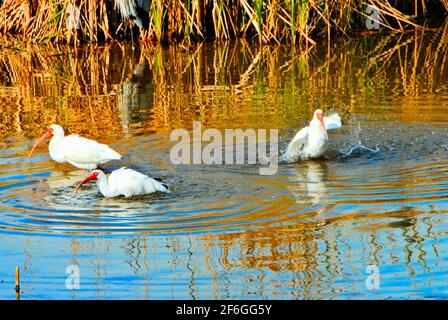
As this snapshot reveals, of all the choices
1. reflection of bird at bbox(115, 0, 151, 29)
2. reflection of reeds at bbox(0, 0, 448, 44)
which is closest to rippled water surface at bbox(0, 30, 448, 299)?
reflection of bird at bbox(115, 0, 151, 29)

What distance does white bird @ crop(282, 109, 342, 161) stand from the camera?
8.45 metres

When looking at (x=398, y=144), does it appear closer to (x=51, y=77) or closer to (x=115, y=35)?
(x=51, y=77)

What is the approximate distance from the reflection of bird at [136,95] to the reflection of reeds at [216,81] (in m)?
0.06

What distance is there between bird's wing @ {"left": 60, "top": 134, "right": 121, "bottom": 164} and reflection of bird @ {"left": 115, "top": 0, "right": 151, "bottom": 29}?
21.6 ft

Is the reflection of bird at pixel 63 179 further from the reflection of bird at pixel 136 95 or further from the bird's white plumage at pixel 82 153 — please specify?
the reflection of bird at pixel 136 95

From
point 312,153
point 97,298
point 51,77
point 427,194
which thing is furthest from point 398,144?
point 51,77

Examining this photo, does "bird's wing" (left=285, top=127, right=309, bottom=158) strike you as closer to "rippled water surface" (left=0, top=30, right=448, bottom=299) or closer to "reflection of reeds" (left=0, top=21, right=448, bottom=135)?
"rippled water surface" (left=0, top=30, right=448, bottom=299)

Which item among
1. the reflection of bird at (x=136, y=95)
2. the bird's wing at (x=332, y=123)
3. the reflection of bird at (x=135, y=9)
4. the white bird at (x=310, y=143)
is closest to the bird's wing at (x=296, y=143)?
the white bird at (x=310, y=143)

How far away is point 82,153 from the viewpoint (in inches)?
336

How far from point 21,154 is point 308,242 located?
367 centimetres

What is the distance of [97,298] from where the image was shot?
532 centimetres

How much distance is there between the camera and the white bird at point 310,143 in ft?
27.7

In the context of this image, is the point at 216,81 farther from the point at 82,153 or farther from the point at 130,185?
the point at 130,185

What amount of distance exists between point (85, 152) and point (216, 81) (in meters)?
4.44
